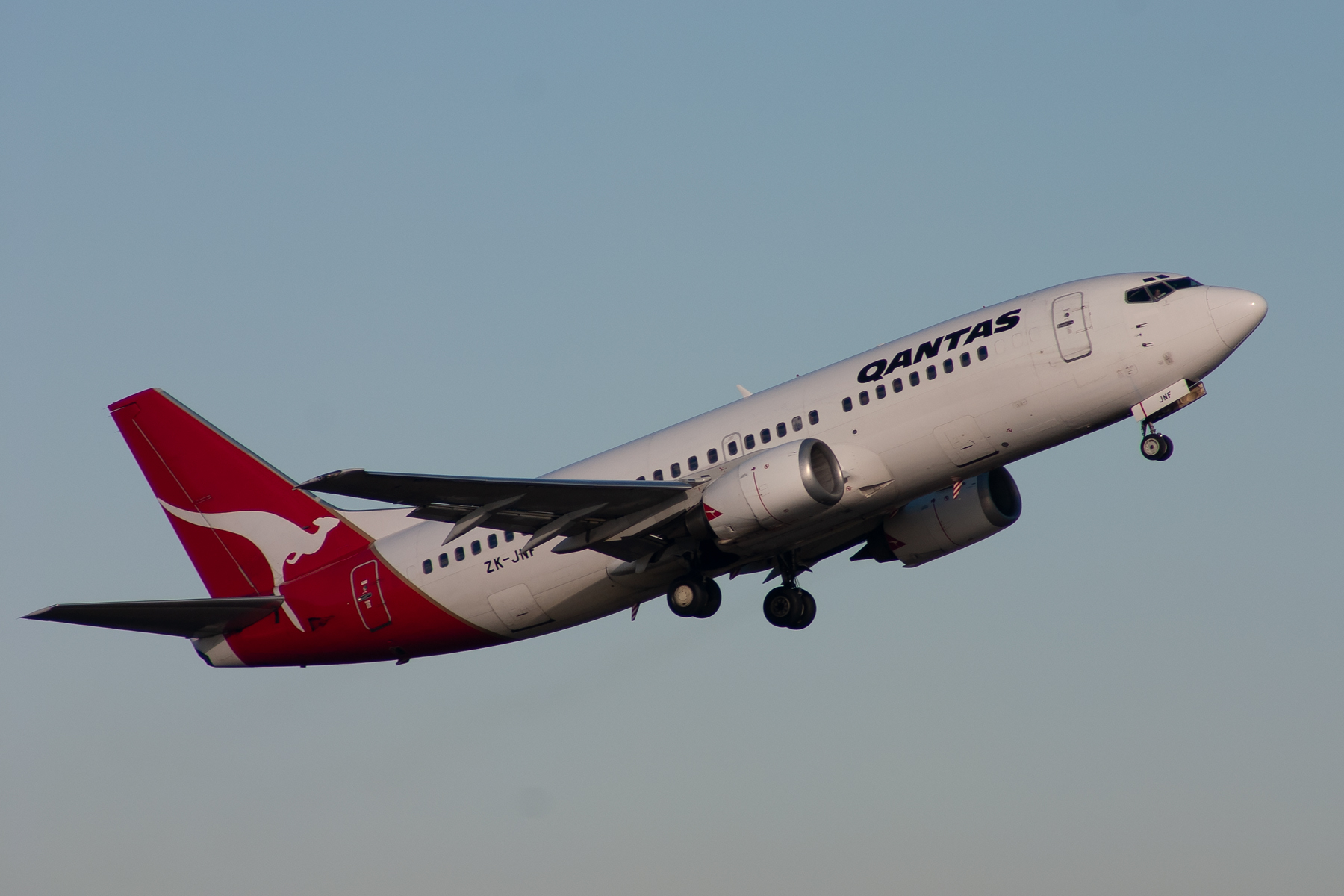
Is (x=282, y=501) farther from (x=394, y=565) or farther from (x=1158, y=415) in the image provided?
(x=1158, y=415)

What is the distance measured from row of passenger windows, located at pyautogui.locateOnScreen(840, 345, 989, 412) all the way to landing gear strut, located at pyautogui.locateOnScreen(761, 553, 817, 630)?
6.01m

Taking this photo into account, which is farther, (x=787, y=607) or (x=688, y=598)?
(x=787, y=607)

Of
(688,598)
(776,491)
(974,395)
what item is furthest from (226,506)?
(974,395)

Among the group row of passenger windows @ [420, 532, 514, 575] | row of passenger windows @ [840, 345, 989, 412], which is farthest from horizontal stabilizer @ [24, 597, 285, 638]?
row of passenger windows @ [840, 345, 989, 412]

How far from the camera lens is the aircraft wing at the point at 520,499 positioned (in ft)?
105

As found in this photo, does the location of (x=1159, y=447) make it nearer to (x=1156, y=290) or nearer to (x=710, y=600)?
(x=1156, y=290)

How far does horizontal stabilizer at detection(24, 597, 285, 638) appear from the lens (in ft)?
120

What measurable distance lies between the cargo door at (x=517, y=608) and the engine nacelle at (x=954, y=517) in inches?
366

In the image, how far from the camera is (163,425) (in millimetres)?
43656

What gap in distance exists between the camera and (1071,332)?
33438 mm

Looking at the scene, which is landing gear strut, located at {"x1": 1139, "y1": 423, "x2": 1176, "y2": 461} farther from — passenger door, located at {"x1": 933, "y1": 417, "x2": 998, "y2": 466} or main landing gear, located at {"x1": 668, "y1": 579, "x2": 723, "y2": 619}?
main landing gear, located at {"x1": 668, "y1": 579, "x2": 723, "y2": 619}

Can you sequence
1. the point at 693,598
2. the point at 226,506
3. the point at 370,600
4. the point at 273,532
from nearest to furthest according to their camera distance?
the point at 693,598 → the point at 370,600 → the point at 273,532 → the point at 226,506

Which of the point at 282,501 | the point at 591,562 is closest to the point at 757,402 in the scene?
the point at 591,562

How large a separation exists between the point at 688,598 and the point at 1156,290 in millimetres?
12803
